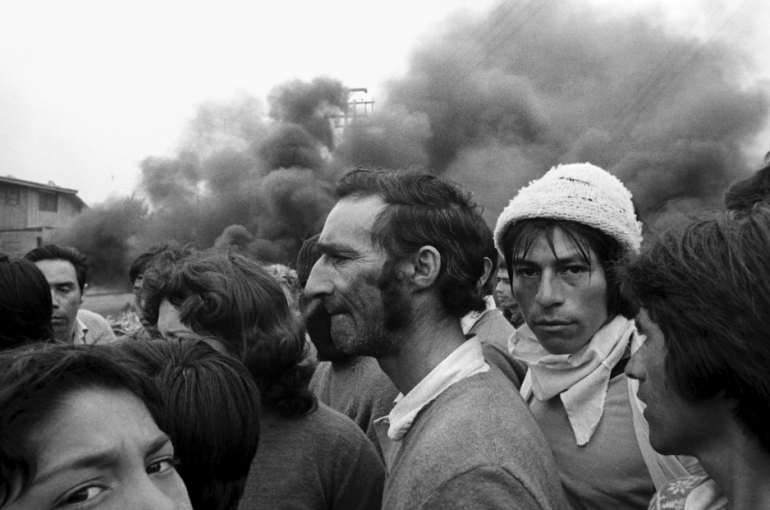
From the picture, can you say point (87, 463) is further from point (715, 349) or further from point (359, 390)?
point (359, 390)

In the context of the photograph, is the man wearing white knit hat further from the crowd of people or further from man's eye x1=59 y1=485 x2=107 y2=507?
man's eye x1=59 y1=485 x2=107 y2=507

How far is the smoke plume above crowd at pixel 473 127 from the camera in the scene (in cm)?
2880

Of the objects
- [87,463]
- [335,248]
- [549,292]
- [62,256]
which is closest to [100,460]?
[87,463]

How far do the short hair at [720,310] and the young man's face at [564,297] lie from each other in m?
0.80

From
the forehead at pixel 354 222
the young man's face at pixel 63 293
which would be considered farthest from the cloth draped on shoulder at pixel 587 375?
the young man's face at pixel 63 293

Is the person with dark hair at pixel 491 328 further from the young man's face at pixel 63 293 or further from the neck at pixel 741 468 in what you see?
the young man's face at pixel 63 293

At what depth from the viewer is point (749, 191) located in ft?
8.02

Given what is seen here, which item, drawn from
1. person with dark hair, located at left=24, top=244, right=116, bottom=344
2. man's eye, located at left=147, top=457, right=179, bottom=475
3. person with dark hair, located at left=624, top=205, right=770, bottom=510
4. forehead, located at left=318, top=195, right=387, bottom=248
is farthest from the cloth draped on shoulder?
person with dark hair, located at left=24, top=244, right=116, bottom=344

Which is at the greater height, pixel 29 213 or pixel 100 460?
pixel 100 460

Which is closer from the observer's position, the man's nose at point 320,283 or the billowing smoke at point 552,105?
the man's nose at point 320,283

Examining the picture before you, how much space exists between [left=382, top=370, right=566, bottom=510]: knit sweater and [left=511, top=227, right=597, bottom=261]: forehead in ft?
2.21

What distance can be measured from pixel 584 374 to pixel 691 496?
70cm

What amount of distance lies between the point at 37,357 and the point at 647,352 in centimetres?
129

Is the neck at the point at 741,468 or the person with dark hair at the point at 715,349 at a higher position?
the person with dark hair at the point at 715,349
